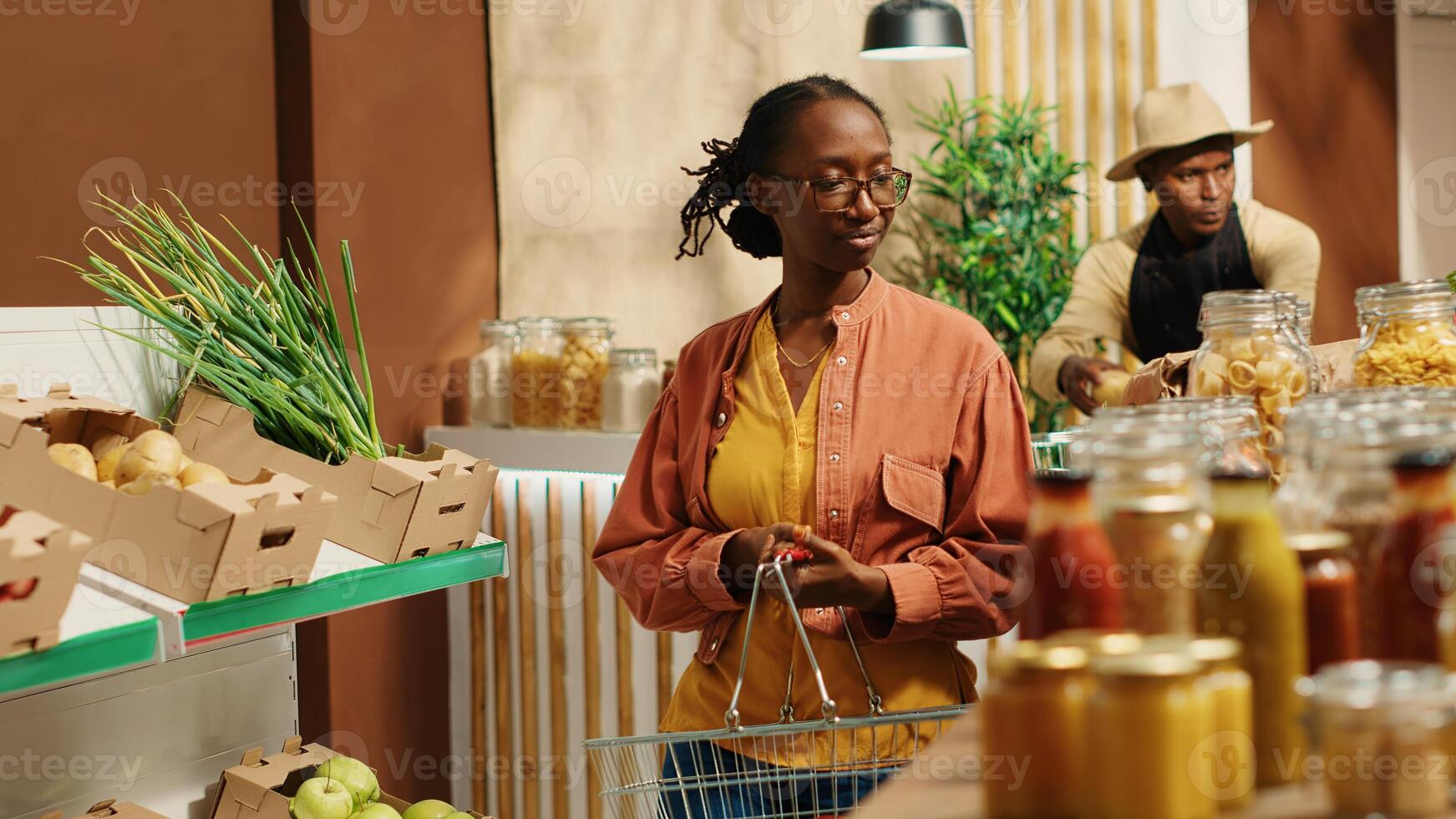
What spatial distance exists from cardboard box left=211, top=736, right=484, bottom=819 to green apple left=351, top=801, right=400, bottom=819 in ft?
0.33

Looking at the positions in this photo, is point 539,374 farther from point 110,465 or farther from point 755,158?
point 110,465

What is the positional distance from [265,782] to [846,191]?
1.17 m

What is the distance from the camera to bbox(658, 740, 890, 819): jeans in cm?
168

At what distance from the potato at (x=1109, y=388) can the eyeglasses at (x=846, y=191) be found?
1.35m

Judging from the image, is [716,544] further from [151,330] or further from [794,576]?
[151,330]

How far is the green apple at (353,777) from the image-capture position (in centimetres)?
195

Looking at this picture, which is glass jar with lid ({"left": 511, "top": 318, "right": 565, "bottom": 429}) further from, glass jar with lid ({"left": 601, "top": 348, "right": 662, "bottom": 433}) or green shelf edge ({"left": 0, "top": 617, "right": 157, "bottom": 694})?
green shelf edge ({"left": 0, "top": 617, "right": 157, "bottom": 694})

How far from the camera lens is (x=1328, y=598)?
775mm

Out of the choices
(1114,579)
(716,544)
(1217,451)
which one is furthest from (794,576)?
(1114,579)

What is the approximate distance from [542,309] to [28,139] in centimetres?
147

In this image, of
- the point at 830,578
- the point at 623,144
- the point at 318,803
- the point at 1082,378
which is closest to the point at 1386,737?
the point at 830,578

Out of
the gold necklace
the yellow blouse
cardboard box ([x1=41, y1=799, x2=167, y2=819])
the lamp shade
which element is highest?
the lamp shade

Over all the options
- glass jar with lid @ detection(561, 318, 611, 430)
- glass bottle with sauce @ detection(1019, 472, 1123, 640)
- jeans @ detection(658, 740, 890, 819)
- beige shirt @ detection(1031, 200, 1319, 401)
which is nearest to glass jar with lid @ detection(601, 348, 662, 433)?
glass jar with lid @ detection(561, 318, 611, 430)

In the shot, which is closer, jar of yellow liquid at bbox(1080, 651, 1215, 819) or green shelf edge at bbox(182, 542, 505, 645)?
jar of yellow liquid at bbox(1080, 651, 1215, 819)
